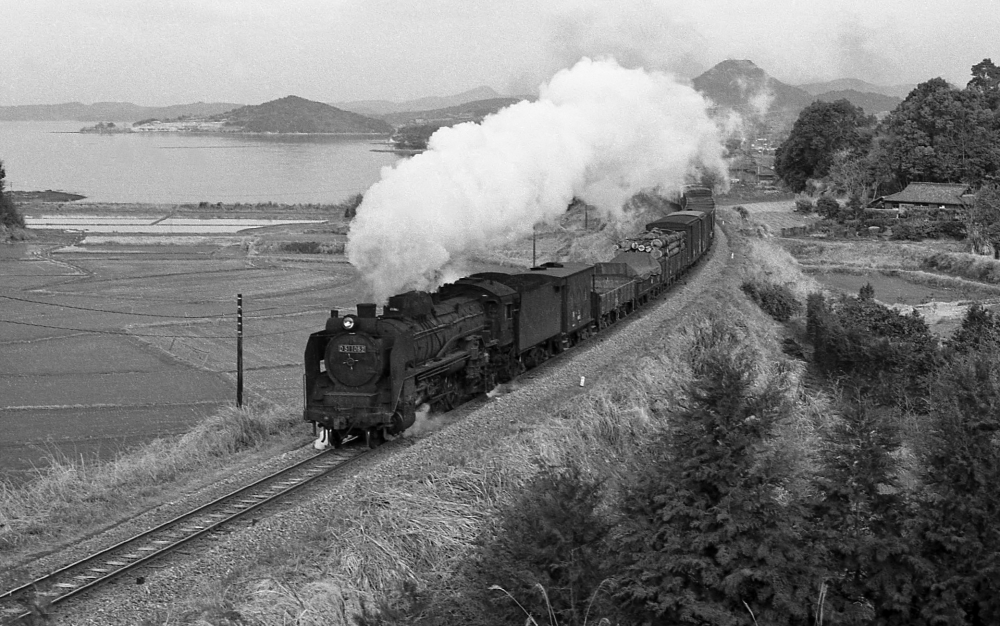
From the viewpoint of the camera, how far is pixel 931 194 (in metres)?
88.5

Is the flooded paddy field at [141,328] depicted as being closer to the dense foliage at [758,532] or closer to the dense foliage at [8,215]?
the dense foliage at [8,215]

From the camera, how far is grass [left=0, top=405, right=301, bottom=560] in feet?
52.6

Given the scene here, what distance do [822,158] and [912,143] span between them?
1527 centimetres

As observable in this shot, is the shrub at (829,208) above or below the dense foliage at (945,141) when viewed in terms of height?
below

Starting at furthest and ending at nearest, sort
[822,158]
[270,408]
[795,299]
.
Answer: [822,158] → [795,299] → [270,408]

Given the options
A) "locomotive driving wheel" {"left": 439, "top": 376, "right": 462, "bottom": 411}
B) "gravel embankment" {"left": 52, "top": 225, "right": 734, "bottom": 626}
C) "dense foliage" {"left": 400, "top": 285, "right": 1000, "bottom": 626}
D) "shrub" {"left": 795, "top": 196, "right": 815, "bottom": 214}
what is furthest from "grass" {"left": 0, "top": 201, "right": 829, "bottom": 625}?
"shrub" {"left": 795, "top": 196, "right": 815, "bottom": 214}

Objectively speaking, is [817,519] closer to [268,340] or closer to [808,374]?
[808,374]

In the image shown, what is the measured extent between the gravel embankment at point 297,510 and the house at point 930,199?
64.7 m

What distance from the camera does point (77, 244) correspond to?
8444 cm

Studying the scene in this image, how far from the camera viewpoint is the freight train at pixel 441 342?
64.1 feet

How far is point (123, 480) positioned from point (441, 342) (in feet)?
24.0

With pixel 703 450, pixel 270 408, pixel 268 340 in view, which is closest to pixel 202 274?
pixel 268 340

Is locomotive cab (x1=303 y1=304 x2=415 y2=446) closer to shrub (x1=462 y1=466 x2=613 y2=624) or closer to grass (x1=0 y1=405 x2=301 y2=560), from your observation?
grass (x1=0 y1=405 x2=301 y2=560)

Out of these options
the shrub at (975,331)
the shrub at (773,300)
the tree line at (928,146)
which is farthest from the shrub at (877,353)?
the tree line at (928,146)
